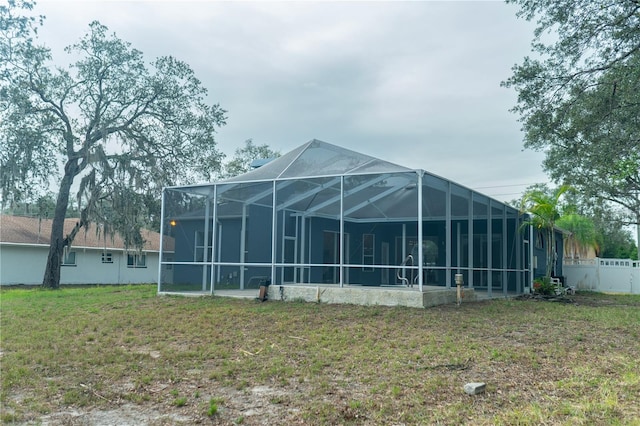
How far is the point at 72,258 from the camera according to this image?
22047mm

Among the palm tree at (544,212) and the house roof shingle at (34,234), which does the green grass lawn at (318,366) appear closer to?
the palm tree at (544,212)

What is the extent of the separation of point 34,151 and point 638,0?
1673cm

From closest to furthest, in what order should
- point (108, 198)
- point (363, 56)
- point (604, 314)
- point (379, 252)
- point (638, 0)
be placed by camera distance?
point (638, 0), point (604, 314), point (363, 56), point (379, 252), point (108, 198)

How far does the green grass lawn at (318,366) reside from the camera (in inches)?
156

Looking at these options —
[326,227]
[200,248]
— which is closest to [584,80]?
[326,227]

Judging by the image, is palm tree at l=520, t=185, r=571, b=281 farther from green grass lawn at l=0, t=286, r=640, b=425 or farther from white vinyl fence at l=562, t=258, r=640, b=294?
white vinyl fence at l=562, t=258, r=640, b=294

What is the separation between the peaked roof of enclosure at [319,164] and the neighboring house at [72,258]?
977cm

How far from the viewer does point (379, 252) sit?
51.1 feet

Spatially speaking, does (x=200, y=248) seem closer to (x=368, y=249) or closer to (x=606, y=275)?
(x=368, y=249)

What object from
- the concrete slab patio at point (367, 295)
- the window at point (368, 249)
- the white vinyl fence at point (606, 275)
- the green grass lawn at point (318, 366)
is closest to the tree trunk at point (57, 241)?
the green grass lawn at point (318, 366)

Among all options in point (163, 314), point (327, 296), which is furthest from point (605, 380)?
point (163, 314)

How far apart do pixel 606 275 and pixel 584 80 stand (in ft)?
37.8

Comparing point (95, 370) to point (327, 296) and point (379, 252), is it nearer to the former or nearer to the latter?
point (327, 296)

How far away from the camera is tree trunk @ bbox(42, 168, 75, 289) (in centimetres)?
1766
